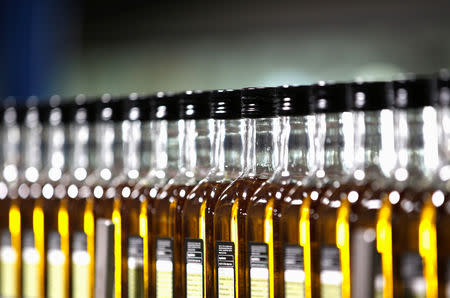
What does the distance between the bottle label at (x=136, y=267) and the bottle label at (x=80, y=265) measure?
0.52ft

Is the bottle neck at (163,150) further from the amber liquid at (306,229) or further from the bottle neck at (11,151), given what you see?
the bottle neck at (11,151)

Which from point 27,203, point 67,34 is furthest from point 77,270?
point 67,34

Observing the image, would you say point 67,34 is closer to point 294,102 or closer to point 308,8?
point 308,8

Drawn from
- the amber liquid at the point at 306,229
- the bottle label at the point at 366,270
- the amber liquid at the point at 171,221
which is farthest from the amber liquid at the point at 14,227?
the bottle label at the point at 366,270

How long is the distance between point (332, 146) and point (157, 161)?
0.35 metres

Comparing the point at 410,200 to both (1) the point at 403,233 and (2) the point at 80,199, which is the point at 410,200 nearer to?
(1) the point at 403,233

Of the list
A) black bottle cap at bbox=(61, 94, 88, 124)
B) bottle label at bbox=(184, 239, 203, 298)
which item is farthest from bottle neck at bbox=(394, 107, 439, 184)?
black bottle cap at bbox=(61, 94, 88, 124)

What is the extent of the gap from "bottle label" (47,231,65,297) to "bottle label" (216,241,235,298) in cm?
45

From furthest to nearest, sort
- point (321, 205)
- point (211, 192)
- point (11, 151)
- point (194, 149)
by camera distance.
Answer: point (11, 151)
point (194, 149)
point (211, 192)
point (321, 205)

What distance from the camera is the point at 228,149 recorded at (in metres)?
1.21

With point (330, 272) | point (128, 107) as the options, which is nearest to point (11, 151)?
point (128, 107)

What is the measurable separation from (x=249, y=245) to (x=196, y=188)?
0.15 meters

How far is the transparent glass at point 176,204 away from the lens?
118cm

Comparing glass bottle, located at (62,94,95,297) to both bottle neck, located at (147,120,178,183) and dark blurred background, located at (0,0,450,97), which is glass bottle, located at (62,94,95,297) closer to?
bottle neck, located at (147,120,178,183)
